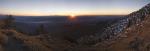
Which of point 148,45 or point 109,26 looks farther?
point 109,26

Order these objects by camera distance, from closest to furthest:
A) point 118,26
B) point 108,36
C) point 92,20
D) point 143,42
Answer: point 143,42 → point 92,20 → point 108,36 → point 118,26

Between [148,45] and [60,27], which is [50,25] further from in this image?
[148,45]

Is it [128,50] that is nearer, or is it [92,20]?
[128,50]

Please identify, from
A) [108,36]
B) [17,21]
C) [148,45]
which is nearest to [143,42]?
[148,45]

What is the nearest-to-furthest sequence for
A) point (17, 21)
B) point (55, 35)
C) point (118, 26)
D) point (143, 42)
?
point (143, 42) → point (17, 21) → point (55, 35) → point (118, 26)

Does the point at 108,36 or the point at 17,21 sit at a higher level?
the point at 17,21

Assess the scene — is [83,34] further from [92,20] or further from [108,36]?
[108,36]

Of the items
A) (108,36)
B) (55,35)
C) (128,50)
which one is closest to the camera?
(128,50)

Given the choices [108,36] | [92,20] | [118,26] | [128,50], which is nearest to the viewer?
[128,50]

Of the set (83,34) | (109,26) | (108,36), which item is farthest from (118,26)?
(83,34)
